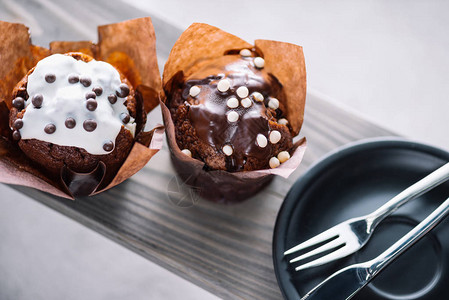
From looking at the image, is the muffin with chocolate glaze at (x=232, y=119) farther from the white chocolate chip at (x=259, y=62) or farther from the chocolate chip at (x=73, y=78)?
the chocolate chip at (x=73, y=78)

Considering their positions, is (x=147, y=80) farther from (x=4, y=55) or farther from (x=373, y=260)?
(x=373, y=260)

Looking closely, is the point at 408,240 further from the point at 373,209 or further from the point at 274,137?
the point at 274,137

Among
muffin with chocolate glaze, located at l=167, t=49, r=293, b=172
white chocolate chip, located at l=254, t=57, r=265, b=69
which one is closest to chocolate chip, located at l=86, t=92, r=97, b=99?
muffin with chocolate glaze, located at l=167, t=49, r=293, b=172

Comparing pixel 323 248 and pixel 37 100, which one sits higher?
pixel 37 100

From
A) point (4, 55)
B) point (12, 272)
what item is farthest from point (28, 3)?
point (12, 272)

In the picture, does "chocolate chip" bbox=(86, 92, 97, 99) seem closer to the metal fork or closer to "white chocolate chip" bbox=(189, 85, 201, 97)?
"white chocolate chip" bbox=(189, 85, 201, 97)

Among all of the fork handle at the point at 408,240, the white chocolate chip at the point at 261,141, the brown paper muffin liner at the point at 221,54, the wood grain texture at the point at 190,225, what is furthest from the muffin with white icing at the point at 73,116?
the fork handle at the point at 408,240

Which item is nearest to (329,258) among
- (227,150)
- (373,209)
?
(373,209)
